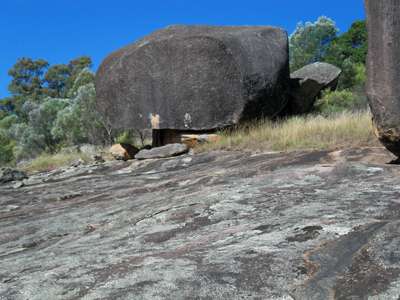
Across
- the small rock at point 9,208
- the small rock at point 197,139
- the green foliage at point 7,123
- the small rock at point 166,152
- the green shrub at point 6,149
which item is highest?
the green foliage at point 7,123

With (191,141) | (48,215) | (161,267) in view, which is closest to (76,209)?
(48,215)

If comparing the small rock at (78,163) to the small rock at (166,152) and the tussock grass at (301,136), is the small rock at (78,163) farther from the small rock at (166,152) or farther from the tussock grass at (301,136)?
the tussock grass at (301,136)

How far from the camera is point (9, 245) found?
4.18 meters

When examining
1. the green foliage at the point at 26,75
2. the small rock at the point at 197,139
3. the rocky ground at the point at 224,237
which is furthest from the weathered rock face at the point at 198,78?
the green foliage at the point at 26,75

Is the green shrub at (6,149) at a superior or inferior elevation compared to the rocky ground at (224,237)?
inferior

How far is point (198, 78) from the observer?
36.9 feet

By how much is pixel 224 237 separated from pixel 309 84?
11.4m

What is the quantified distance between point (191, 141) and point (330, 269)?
8.73 metres

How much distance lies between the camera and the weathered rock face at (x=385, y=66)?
4910mm

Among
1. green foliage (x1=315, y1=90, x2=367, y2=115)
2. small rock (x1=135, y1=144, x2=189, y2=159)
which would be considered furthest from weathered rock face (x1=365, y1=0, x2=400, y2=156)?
green foliage (x1=315, y1=90, x2=367, y2=115)

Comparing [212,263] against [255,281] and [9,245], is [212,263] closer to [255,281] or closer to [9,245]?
[255,281]

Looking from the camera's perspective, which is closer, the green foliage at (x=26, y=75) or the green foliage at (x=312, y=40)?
the green foliage at (x=312, y=40)

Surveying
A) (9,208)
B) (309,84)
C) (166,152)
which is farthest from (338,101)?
(9,208)

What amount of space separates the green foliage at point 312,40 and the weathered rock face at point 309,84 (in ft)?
18.5
